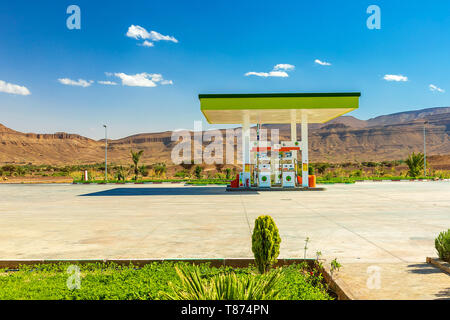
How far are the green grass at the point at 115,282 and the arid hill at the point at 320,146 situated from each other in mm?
110866

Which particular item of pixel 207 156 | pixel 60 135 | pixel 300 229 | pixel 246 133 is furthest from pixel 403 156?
pixel 60 135

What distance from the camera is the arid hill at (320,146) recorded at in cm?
12106

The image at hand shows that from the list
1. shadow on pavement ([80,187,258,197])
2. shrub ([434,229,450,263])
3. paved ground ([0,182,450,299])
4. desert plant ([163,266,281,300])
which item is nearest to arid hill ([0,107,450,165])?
shadow on pavement ([80,187,258,197])

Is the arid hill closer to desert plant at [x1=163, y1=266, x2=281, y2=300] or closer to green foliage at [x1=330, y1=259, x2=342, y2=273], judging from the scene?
green foliage at [x1=330, y1=259, x2=342, y2=273]

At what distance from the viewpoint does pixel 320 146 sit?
431 feet

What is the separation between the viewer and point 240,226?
10.5 meters

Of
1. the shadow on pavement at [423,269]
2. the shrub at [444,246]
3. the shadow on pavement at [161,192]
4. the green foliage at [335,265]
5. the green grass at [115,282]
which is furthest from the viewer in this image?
the shadow on pavement at [161,192]

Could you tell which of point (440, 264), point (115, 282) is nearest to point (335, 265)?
point (440, 264)

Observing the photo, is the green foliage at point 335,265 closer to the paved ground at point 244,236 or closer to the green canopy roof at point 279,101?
the paved ground at point 244,236

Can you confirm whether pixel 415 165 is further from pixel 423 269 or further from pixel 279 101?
pixel 423 269

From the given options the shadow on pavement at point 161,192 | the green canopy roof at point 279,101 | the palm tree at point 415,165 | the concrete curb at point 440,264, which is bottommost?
the shadow on pavement at point 161,192

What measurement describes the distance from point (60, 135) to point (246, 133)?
516ft

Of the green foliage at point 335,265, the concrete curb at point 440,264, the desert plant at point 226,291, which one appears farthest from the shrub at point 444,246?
the desert plant at point 226,291
